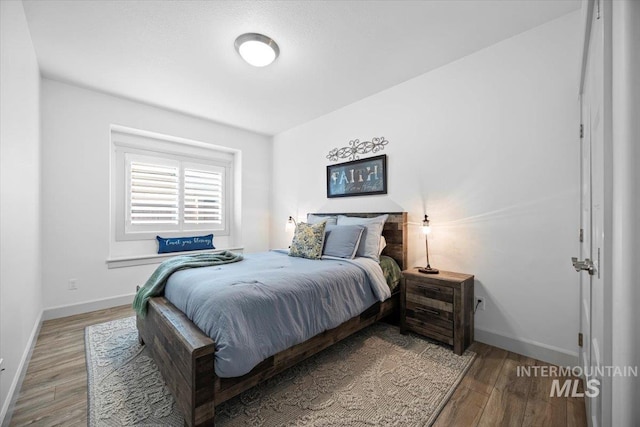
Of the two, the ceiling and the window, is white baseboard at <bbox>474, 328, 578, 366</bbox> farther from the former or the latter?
the window

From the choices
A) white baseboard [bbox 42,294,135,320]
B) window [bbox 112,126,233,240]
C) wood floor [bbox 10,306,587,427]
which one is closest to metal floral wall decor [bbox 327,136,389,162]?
window [bbox 112,126,233,240]

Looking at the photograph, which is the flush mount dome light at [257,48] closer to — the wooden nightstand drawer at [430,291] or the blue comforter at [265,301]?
the blue comforter at [265,301]

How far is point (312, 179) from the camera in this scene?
402 cm

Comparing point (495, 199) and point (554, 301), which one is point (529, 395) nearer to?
point (554, 301)

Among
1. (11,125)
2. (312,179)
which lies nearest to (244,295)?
(11,125)

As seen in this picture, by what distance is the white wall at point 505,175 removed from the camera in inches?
76.5

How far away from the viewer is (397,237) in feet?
9.28

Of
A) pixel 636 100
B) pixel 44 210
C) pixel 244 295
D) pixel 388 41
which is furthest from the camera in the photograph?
pixel 44 210

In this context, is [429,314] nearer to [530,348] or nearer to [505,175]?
[530,348]

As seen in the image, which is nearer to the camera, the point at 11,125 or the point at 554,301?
the point at 11,125

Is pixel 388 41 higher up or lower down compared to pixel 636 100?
higher up

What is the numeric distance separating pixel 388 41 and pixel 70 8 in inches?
96.5

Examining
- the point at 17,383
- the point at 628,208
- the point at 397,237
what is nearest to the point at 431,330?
the point at 397,237

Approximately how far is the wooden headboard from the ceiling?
1.54 metres
